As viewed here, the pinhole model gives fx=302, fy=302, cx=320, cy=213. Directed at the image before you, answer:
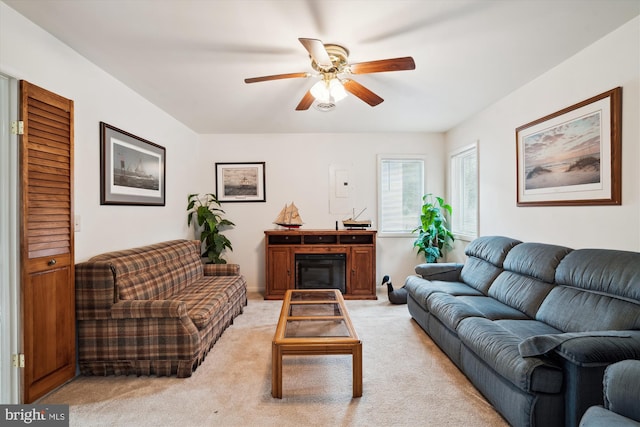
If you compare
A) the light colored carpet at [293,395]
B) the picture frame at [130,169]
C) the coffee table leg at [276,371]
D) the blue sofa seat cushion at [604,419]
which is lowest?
the light colored carpet at [293,395]

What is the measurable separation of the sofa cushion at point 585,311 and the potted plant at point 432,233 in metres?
2.27

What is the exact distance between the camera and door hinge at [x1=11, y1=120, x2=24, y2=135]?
190 centimetres

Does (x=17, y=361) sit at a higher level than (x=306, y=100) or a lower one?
lower

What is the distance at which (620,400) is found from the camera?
4.13ft

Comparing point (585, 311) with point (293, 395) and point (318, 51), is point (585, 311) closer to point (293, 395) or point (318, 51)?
point (293, 395)

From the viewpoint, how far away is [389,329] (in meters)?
3.27

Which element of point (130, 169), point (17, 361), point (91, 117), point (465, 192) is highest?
point (91, 117)

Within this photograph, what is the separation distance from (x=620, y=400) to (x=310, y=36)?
2624 mm

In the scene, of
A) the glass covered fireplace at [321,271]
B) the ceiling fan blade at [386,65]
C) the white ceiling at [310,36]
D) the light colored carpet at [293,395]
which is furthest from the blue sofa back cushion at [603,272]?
the glass covered fireplace at [321,271]

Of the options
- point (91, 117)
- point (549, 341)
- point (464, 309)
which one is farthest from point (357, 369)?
point (91, 117)

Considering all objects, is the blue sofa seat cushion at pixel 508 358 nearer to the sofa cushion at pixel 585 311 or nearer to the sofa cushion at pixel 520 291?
the sofa cushion at pixel 585 311

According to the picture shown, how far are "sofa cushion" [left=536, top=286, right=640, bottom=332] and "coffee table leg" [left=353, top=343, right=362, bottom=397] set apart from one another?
4.58 ft

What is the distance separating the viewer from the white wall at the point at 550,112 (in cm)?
205

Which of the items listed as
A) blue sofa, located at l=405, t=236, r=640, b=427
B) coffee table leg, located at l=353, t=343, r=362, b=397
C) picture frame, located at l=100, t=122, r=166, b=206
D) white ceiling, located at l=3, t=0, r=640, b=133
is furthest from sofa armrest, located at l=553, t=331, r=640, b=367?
picture frame, located at l=100, t=122, r=166, b=206
